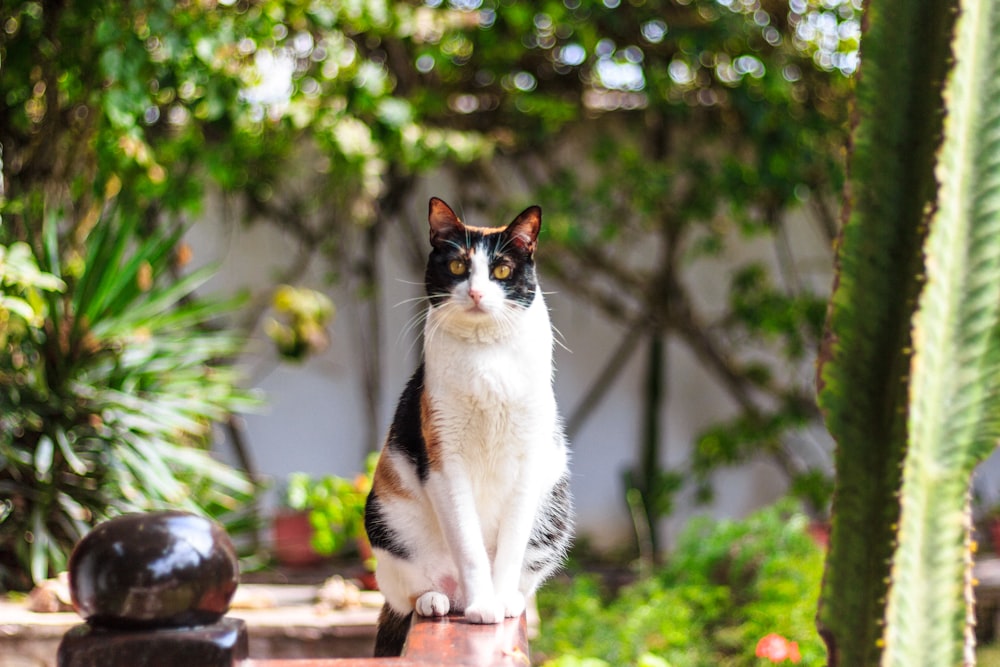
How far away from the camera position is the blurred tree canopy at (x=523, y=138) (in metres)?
3.86

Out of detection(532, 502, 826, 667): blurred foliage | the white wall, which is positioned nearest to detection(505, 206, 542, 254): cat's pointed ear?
detection(532, 502, 826, 667): blurred foliage

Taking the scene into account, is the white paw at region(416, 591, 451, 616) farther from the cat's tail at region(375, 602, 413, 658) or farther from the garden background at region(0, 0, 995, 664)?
the garden background at region(0, 0, 995, 664)

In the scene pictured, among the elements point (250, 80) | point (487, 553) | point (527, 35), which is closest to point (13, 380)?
point (250, 80)

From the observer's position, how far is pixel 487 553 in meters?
1.62

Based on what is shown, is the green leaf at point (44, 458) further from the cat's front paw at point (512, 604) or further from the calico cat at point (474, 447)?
the cat's front paw at point (512, 604)

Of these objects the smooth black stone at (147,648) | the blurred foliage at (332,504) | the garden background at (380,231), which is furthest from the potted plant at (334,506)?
the smooth black stone at (147,648)

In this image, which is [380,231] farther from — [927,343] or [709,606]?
[927,343]

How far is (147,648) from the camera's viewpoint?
1.14 meters

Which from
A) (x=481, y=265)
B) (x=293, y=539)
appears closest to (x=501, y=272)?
(x=481, y=265)

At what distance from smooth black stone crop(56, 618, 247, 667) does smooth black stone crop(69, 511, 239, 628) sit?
1cm

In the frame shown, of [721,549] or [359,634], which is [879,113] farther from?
[721,549]

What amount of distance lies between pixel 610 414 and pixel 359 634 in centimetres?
318

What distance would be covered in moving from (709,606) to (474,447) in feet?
7.77

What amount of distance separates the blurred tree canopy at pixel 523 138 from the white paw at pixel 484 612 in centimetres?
268
